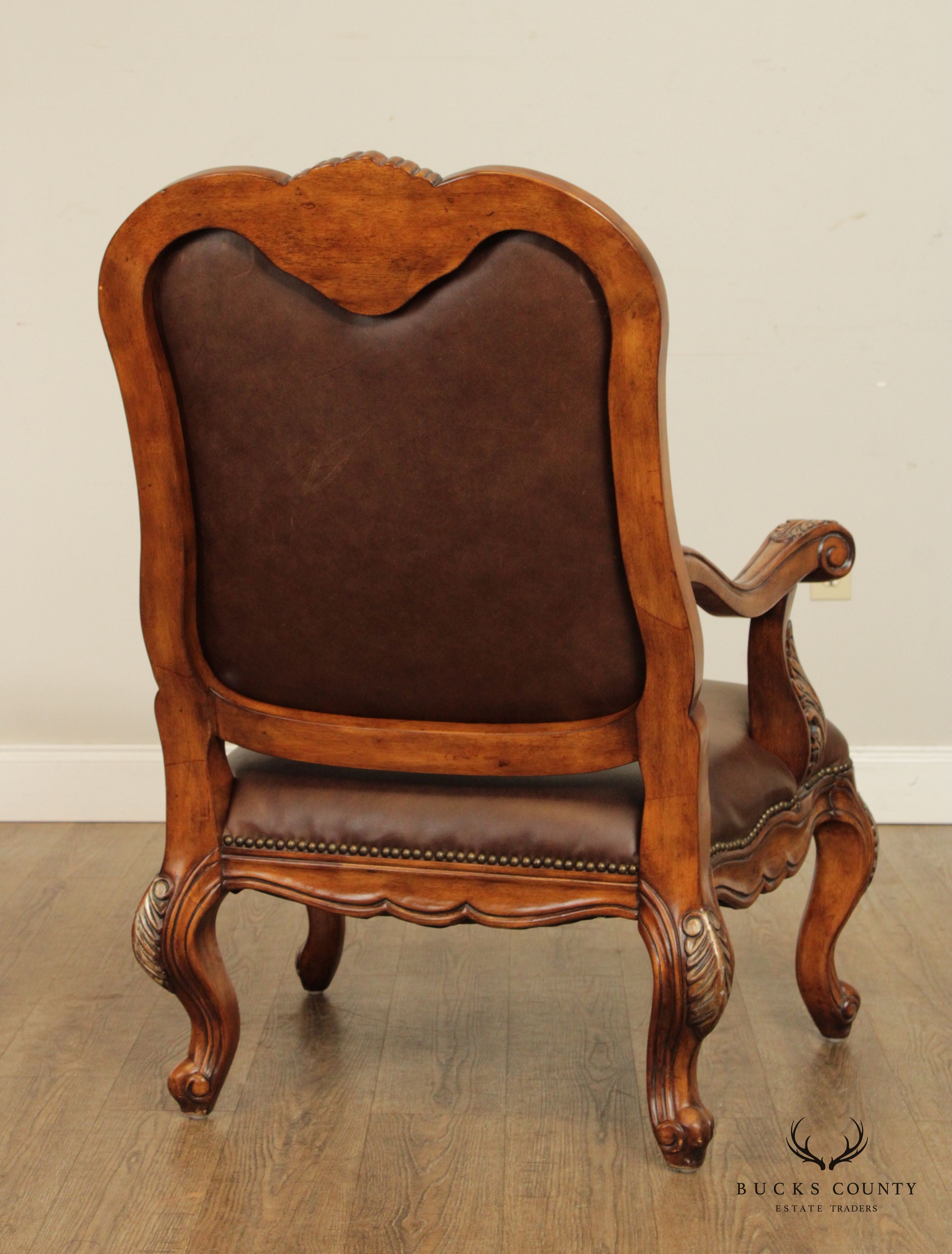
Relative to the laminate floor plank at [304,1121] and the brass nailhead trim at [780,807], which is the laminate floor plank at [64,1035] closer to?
the laminate floor plank at [304,1121]

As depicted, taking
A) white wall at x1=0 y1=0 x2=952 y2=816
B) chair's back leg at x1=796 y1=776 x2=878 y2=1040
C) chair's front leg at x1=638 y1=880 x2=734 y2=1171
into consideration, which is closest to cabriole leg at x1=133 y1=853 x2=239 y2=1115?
chair's front leg at x1=638 y1=880 x2=734 y2=1171

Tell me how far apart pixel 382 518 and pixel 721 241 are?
1495 millimetres

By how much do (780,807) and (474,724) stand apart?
41 cm

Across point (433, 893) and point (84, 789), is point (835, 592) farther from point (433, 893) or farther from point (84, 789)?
point (84, 789)

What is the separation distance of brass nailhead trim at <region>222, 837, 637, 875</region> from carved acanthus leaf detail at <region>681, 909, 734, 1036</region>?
0.08 metres

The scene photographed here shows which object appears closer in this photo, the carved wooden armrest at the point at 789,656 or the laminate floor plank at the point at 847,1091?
the laminate floor plank at the point at 847,1091

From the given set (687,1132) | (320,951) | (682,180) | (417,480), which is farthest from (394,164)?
(682,180)

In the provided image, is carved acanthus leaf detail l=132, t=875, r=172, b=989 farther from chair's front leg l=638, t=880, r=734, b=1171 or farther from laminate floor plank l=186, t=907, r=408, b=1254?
chair's front leg l=638, t=880, r=734, b=1171

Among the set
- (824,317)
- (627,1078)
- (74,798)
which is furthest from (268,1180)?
(824,317)

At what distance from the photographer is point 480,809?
1328 mm

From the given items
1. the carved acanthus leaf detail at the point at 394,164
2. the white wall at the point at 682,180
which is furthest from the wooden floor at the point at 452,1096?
the carved acanthus leaf detail at the point at 394,164

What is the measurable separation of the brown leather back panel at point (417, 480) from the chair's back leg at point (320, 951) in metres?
0.59

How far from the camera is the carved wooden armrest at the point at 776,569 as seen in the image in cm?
131

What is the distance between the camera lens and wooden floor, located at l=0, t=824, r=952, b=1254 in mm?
1300
